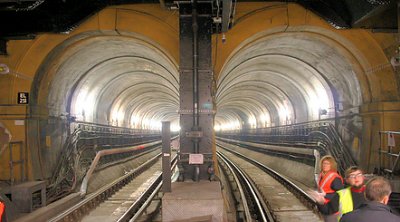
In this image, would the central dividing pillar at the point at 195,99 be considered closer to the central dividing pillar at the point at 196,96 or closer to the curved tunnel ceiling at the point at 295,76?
the central dividing pillar at the point at 196,96

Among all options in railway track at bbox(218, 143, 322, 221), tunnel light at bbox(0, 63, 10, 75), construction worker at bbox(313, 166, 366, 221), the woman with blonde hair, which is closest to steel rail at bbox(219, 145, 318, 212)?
railway track at bbox(218, 143, 322, 221)

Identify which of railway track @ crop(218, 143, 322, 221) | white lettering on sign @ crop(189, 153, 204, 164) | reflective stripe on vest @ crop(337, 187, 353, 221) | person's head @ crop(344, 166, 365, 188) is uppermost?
person's head @ crop(344, 166, 365, 188)

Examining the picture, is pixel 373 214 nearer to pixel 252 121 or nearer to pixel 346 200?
pixel 346 200

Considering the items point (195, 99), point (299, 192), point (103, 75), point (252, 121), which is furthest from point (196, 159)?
point (252, 121)

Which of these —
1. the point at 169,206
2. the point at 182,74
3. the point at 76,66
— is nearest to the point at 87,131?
the point at 76,66

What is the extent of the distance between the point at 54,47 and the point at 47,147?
288cm

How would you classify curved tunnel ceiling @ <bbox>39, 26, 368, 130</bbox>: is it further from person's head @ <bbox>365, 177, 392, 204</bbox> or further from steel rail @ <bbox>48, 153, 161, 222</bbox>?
person's head @ <bbox>365, 177, 392, 204</bbox>

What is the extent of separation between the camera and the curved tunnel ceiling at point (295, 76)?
35.8ft

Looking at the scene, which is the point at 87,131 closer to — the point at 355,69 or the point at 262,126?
the point at 355,69

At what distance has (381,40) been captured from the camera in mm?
9297

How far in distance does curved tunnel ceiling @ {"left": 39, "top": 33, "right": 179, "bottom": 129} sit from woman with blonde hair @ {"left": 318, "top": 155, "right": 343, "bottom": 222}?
214 inches

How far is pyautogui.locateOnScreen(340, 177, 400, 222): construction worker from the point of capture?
9.75ft

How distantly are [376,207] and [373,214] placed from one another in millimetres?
69

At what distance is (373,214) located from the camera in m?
2.99
